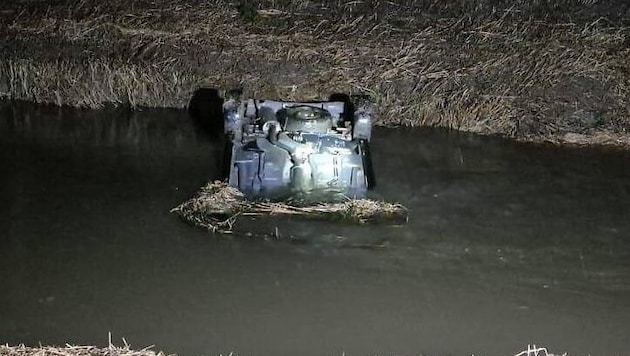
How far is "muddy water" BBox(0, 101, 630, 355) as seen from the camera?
4395mm

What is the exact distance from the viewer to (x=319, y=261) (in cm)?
511

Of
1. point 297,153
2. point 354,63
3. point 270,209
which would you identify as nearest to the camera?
point 270,209

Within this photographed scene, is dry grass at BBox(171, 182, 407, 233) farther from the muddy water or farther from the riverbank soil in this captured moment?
the riverbank soil

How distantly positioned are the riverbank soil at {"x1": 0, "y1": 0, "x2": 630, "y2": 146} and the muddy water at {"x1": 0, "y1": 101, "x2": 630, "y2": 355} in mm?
818

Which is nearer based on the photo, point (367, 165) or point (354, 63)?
point (367, 165)

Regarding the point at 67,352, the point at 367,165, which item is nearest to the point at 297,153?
the point at 367,165

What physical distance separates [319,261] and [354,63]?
130 inches

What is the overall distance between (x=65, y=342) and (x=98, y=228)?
134 cm

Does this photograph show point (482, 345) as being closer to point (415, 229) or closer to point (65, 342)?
point (415, 229)

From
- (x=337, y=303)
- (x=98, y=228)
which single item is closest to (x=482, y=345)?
(x=337, y=303)

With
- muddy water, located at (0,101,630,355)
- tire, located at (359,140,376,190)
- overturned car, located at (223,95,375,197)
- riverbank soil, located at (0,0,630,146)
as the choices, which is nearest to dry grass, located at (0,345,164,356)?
muddy water, located at (0,101,630,355)

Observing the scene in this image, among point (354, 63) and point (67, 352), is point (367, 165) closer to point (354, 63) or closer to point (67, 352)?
point (354, 63)

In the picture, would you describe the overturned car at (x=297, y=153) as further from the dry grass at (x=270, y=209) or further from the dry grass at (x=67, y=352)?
the dry grass at (x=67, y=352)

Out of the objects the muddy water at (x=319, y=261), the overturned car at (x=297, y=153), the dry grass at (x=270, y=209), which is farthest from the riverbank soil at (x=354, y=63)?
the dry grass at (x=270, y=209)
